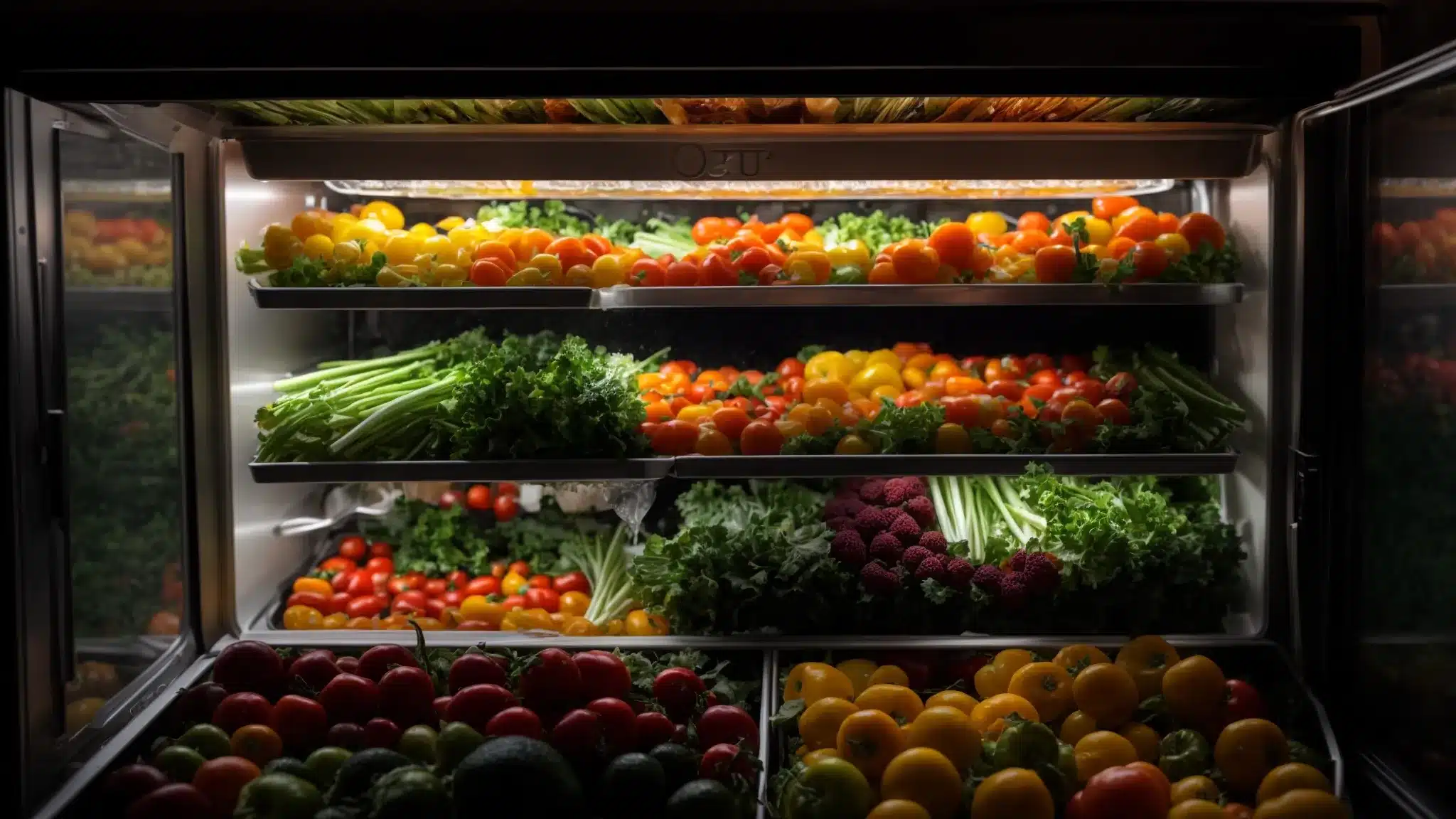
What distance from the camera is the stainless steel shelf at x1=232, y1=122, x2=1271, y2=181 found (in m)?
3.62

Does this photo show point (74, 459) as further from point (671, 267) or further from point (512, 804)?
point (671, 267)

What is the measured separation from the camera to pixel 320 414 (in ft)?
12.4

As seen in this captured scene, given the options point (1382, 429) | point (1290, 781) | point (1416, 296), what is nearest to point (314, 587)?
point (1290, 781)

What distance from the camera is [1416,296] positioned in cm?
294

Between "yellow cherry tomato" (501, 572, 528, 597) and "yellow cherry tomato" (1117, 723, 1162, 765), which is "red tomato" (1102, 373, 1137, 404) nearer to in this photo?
"yellow cherry tomato" (1117, 723, 1162, 765)

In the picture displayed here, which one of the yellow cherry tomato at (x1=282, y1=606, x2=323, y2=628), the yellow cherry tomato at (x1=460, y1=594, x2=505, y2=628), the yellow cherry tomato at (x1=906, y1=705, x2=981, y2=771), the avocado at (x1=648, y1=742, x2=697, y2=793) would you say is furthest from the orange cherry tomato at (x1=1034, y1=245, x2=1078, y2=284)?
the yellow cherry tomato at (x1=282, y1=606, x2=323, y2=628)

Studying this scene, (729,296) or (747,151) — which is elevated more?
(747,151)

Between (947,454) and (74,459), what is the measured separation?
264 centimetres

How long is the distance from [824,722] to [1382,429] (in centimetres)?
177

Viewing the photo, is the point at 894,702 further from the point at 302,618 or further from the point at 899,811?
the point at 302,618

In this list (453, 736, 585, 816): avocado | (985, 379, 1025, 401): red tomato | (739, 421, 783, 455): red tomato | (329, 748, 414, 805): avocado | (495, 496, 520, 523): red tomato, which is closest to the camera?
(453, 736, 585, 816): avocado

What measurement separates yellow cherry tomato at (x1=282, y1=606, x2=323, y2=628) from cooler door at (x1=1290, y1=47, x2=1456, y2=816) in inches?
132

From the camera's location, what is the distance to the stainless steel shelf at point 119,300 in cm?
306

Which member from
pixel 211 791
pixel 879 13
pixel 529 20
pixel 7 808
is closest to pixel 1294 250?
pixel 879 13
